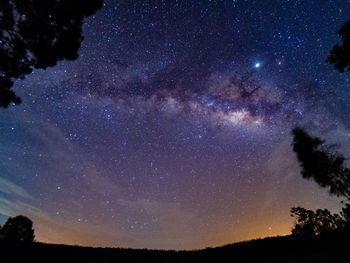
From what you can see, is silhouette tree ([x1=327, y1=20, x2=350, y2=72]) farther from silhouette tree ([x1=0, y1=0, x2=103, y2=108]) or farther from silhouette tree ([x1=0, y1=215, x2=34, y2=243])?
silhouette tree ([x1=0, y1=215, x2=34, y2=243])

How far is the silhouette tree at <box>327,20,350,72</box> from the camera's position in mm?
8062

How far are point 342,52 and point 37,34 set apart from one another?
1467cm

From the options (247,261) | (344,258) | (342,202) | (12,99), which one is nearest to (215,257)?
(247,261)

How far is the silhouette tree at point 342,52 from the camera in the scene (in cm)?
806

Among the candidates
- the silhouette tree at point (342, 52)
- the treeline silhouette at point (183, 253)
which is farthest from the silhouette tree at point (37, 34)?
the silhouette tree at point (342, 52)

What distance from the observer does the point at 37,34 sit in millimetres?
8828

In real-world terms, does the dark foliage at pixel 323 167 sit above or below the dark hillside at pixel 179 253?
above

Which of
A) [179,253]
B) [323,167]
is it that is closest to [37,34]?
[179,253]

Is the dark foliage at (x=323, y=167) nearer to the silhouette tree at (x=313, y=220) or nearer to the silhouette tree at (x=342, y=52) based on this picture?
the silhouette tree at (x=313, y=220)

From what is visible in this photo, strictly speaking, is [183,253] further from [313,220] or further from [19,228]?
[19,228]

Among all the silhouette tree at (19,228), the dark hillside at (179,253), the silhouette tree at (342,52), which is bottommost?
the dark hillside at (179,253)

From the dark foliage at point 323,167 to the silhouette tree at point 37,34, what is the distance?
25157 millimetres

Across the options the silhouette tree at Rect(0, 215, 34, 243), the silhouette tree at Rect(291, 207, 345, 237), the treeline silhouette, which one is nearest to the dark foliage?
the silhouette tree at Rect(291, 207, 345, 237)

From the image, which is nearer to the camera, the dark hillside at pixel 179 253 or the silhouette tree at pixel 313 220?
the dark hillside at pixel 179 253
